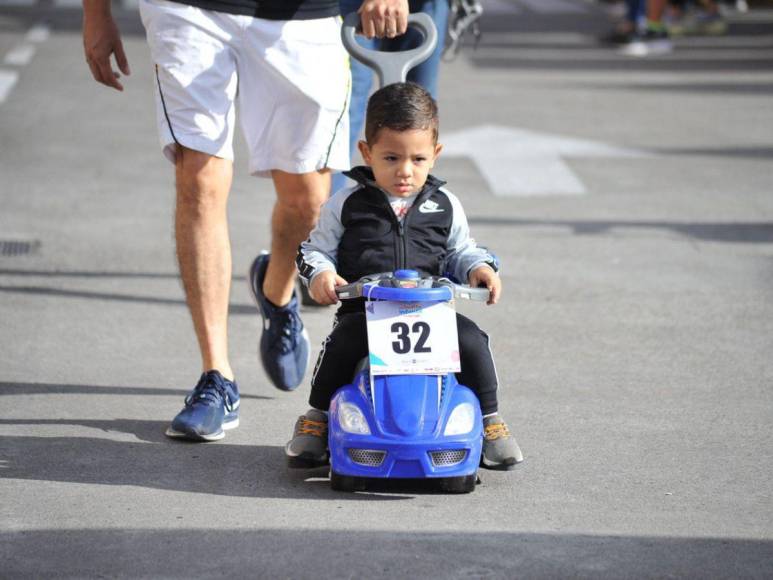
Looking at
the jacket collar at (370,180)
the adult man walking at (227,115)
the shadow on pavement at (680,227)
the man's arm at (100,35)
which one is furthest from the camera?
the shadow on pavement at (680,227)

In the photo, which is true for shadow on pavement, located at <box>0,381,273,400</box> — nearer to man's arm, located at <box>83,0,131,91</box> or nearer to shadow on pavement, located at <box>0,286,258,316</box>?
man's arm, located at <box>83,0,131,91</box>

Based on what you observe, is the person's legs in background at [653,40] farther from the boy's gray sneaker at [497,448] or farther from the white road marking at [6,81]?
the boy's gray sneaker at [497,448]

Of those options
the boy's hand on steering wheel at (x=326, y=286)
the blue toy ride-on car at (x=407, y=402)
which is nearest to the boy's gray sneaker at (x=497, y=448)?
the blue toy ride-on car at (x=407, y=402)

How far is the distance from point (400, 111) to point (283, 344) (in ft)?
4.09

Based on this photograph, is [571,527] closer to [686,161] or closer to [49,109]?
[686,161]

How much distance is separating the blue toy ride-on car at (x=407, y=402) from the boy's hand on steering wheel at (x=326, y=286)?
0.05 metres

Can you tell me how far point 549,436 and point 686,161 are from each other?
239 inches

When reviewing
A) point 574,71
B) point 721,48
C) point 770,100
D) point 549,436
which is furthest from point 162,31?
point 721,48

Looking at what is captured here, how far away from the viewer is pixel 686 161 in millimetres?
10703

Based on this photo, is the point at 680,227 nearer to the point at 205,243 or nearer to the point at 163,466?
the point at 205,243

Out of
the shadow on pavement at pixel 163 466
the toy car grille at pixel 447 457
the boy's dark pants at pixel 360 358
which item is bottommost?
the shadow on pavement at pixel 163 466

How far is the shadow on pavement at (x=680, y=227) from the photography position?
8.32 m

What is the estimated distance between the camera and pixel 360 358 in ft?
14.6

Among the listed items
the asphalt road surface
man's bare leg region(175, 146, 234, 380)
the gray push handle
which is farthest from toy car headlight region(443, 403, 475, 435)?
the gray push handle
